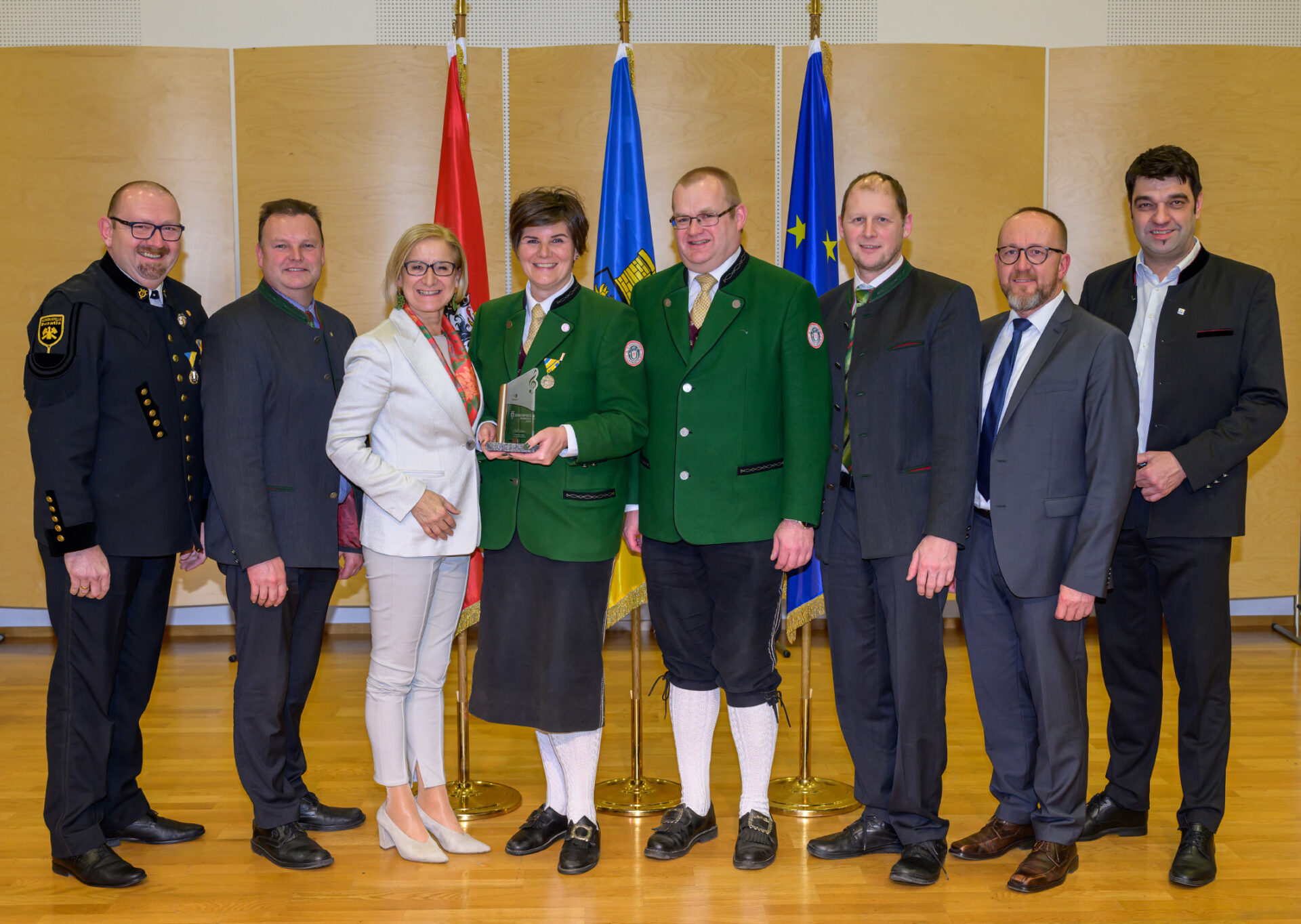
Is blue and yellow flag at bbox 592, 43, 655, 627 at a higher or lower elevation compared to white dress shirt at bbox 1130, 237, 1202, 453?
higher

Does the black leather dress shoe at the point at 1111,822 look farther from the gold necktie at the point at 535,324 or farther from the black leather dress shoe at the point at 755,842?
the gold necktie at the point at 535,324

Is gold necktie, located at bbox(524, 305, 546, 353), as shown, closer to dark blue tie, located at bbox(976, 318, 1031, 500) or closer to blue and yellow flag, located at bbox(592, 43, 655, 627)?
blue and yellow flag, located at bbox(592, 43, 655, 627)

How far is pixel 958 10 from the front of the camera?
581cm

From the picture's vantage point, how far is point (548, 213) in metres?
2.92

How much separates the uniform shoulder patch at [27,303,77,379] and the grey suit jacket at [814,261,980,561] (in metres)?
2.13

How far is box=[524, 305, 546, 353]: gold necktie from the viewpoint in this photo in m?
3.00

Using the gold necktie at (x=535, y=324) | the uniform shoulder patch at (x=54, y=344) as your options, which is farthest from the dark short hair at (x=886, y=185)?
the uniform shoulder patch at (x=54, y=344)

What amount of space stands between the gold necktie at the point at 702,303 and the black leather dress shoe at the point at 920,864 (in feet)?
5.26

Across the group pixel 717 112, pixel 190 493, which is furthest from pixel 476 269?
pixel 717 112

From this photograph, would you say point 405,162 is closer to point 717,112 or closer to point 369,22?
point 369,22

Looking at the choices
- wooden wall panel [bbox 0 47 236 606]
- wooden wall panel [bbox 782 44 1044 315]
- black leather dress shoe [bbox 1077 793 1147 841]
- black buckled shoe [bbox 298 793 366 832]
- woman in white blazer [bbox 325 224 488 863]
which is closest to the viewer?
woman in white blazer [bbox 325 224 488 863]

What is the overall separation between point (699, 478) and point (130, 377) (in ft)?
5.28

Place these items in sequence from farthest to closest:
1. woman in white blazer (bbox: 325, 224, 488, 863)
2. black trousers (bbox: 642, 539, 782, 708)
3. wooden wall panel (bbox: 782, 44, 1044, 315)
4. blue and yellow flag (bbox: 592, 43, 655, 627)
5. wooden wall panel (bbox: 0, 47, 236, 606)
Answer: wooden wall panel (bbox: 782, 44, 1044, 315)
wooden wall panel (bbox: 0, 47, 236, 606)
blue and yellow flag (bbox: 592, 43, 655, 627)
black trousers (bbox: 642, 539, 782, 708)
woman in white blazer (bbox: 325, 224, 488, 863)

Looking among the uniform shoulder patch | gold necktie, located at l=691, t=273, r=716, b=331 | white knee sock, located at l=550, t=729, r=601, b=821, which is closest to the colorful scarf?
gold necktie, located at l=691, t=273, r=716, b=331
